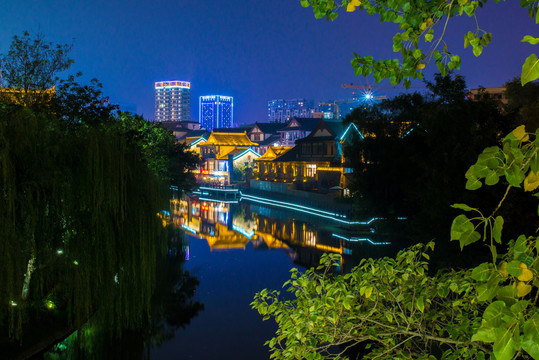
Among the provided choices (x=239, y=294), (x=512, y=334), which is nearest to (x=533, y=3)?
(x=512, y=334)

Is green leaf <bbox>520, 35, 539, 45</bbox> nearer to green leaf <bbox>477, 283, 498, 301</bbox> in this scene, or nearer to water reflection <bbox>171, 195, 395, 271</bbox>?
green leaf <bbox>477, 283, 498, 301</bbox>

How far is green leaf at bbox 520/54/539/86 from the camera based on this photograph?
1715 millimetres

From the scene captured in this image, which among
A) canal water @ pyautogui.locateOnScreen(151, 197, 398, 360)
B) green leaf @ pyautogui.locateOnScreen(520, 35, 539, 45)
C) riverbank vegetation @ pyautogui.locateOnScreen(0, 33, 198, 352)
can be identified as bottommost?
canal water @ pyautogui.locateOnScreen(151, 197, 398, 360)

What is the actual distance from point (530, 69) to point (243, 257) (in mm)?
26813

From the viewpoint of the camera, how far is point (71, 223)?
1152cm

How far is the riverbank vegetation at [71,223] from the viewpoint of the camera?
10523mm

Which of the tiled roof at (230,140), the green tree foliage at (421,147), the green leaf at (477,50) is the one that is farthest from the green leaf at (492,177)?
the tiled roof at (230,140)

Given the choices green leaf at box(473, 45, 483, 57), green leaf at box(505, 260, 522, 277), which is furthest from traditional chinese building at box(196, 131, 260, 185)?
green leaf at box(505, 260, 522, 277)

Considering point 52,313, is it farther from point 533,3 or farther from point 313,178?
point 313,178

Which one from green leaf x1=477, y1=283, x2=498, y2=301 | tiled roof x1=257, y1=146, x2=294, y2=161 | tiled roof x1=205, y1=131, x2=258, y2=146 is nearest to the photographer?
green leaf x1=477, y1=283, x2=498, y2=301

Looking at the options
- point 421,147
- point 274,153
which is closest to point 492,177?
point 421,147

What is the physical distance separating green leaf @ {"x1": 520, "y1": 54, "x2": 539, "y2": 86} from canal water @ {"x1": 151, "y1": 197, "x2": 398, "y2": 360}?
45.7 ft

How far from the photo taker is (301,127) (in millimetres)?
75688

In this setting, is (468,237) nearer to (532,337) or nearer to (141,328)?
(532,337)
